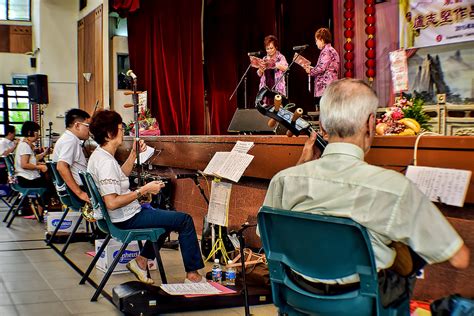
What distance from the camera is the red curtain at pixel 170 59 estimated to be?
10727mm

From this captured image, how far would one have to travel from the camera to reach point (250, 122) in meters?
7.45

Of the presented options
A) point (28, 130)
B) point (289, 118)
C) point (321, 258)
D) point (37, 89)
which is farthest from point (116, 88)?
point (321, 258)

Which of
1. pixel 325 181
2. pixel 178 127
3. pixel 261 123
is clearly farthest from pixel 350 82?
pixel 178 127

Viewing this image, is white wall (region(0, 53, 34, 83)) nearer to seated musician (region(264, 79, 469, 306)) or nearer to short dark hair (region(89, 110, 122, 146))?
short dark hair (region(89, 110, 122, 146))

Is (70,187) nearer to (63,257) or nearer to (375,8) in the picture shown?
(63,257)

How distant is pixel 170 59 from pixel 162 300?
7719 mm

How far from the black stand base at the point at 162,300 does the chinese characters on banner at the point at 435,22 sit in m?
4.26

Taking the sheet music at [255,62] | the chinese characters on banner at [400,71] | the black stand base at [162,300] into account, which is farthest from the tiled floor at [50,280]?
the sheet music at [255,62]

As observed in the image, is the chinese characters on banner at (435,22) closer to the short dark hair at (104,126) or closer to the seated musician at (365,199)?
the short dark hair at (104,126)

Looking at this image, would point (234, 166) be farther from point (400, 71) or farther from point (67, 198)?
point (67, 198)

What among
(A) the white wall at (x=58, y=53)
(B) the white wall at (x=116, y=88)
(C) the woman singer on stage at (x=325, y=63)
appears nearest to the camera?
(C) the woman singer on stage at (x=325, y=63)

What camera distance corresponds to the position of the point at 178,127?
1102 cm

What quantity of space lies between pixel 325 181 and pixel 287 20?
337 inches

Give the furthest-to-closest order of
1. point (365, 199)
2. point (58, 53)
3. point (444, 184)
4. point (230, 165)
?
point (58, 53) → point (230, 165) → point (444, 184) → point (365, 199)
